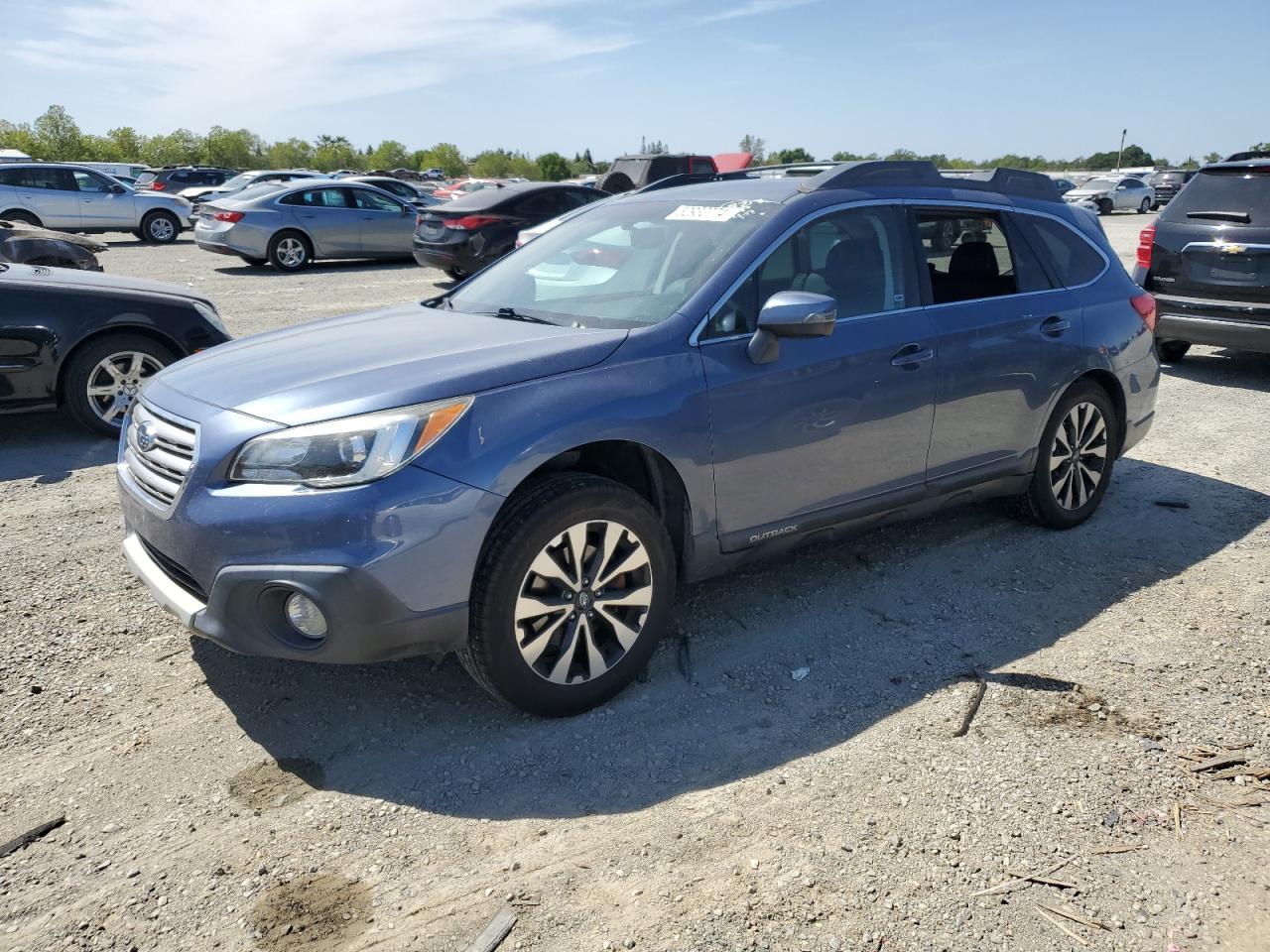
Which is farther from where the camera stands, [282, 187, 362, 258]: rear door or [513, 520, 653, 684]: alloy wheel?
[282, 187, 362, 258]: rear door

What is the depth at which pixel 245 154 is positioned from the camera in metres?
89.8

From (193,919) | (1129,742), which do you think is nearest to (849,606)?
(1129,742)

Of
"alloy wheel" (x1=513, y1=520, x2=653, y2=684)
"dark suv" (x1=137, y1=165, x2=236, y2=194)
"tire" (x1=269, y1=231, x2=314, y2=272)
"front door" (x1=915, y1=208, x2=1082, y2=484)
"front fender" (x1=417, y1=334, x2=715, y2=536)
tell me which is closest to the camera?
"front fender" (x1=417, y1=334, x2=715, y2=536)

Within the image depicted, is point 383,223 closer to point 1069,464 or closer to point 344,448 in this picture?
point 1069,464

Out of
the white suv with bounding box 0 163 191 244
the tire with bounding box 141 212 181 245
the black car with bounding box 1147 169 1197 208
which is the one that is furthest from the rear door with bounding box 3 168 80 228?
the black car with bounding box 1147 169 1197 208

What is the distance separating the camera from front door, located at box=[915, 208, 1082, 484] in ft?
14.6

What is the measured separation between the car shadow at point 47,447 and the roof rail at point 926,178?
186 inches

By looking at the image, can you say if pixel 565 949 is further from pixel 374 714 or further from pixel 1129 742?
pixel 1129 742

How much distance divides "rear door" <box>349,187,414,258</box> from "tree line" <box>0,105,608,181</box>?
166 ft

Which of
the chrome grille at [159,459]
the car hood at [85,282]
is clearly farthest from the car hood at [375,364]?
the car hood at [85,282]

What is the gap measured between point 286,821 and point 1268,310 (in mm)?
8460

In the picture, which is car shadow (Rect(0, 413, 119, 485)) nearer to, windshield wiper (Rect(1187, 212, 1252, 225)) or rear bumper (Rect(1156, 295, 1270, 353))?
rear bumper (Rect(1156, 295, 1270, 353))

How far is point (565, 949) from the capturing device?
243cm

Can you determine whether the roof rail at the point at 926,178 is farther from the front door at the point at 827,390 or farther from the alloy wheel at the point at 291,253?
the alloy wheel at the point at 291,253
